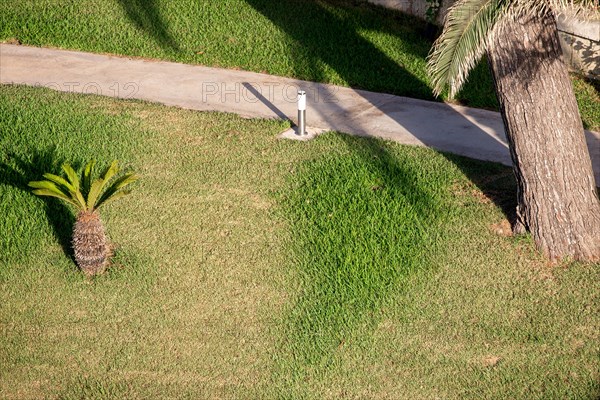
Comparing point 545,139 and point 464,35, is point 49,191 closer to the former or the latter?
point 464,35

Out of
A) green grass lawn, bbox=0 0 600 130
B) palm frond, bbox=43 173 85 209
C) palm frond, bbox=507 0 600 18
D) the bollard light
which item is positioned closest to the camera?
palm frond, bbox=507 0 600 18

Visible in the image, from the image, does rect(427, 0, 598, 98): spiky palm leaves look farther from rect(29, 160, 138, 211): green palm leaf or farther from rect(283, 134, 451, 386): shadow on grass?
rect(29, 160, 138, 211): green palm leaf

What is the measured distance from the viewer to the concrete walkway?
1106 cm

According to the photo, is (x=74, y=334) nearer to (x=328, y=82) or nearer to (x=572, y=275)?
(x=572, y=275)

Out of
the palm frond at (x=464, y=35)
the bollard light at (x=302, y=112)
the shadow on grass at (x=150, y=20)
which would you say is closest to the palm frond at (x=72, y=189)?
the bollard light at (x=302, y=112)

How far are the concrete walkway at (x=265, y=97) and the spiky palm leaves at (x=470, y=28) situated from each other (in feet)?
9.26

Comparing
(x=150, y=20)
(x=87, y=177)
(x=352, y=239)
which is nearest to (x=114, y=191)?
(x=87, y=177)

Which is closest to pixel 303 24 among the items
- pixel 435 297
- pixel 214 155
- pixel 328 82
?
pixel 328 82

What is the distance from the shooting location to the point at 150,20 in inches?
565

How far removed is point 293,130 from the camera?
36.5 feet

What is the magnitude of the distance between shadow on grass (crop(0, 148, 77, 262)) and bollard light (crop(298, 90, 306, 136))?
2709 mm

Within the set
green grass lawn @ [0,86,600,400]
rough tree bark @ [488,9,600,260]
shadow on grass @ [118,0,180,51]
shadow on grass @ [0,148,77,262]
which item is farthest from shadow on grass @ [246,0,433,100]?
shadow on grass @ [0,148,77,262]

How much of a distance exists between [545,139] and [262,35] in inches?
245

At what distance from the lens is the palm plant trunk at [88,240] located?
845 centimetres
